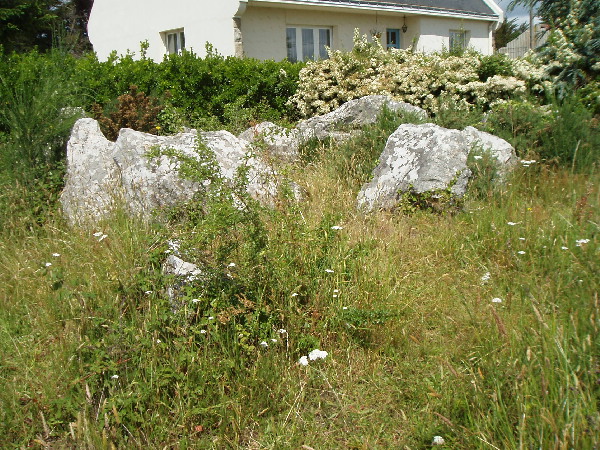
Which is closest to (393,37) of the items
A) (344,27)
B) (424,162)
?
(344,27)

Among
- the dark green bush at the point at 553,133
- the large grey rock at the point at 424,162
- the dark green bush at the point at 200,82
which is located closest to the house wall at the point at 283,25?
the dark green bush at the point at 200,82

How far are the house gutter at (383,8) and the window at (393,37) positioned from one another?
1024mm

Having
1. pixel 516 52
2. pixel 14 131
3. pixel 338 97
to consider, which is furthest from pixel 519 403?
pixel 516 52

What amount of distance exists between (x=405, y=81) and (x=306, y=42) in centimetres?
679

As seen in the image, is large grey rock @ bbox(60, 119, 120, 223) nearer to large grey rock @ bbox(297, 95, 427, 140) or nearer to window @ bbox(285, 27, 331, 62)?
large grey rock @ bbox(297, 95, 427, 140)

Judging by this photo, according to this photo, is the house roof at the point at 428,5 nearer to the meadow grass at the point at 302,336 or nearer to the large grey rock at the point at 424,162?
the large grey rock at the point at 424,162

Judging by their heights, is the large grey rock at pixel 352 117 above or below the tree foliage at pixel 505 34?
below

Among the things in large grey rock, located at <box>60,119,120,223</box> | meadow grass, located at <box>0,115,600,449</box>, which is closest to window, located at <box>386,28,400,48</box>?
large grey rock, located at <box>60,119,120,223</box>

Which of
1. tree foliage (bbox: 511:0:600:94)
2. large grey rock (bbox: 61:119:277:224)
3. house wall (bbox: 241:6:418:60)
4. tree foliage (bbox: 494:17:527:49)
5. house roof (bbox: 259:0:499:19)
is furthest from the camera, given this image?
tree foliage (bbox: 494:17:527:49)

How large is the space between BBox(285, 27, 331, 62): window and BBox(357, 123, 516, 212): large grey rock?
415 inches

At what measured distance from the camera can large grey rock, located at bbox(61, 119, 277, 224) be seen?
473 centimetres

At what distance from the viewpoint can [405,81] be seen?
34.0 ft

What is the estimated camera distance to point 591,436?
1.81 meters

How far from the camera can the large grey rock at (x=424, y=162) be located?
17.2 ft
